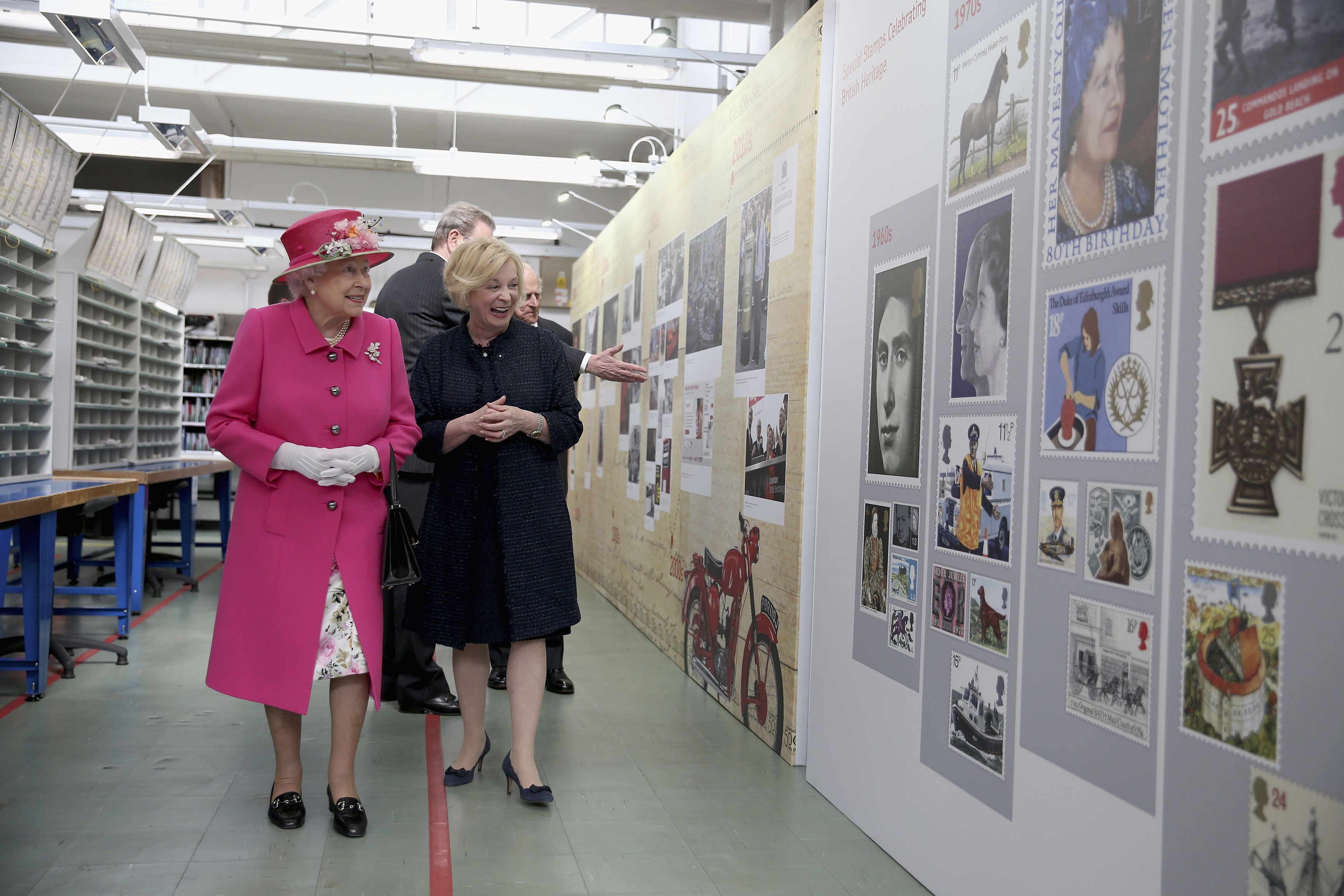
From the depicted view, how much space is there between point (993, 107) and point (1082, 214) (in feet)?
1.54

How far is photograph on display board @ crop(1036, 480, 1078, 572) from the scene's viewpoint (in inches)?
74.5

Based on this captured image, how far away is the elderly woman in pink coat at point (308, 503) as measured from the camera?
2.64 m

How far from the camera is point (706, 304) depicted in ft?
15.3

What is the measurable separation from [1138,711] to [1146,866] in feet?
0.79

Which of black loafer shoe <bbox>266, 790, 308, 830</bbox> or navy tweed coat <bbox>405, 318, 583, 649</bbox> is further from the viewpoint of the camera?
navy tweed coat <bbox>405, 318, 583, 649</bbox>

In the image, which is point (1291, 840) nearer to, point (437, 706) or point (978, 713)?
point (978, 713)

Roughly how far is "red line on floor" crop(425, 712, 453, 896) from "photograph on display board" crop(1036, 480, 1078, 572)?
1.51 meters

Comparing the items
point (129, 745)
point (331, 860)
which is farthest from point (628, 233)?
point (331, 860)

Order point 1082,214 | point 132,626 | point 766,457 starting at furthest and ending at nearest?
point 132,626 → point 766,457 → point 1082,214

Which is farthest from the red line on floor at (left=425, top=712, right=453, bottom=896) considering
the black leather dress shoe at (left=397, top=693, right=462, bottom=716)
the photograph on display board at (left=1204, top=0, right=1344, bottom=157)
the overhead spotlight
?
the overhead spotlight

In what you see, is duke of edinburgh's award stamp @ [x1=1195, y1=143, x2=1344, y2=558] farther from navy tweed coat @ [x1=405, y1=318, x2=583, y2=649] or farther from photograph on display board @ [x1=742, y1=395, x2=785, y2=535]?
photograph on display board @ [x1=742, y1=395, x2=785, y2=535]

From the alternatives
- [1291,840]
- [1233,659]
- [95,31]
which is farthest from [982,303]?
[95,31]

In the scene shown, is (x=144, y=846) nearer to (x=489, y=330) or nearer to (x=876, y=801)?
(x=489, y=330)

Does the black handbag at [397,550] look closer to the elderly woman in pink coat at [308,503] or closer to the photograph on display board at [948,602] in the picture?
the elderly woman in pink coat at [308,503]
